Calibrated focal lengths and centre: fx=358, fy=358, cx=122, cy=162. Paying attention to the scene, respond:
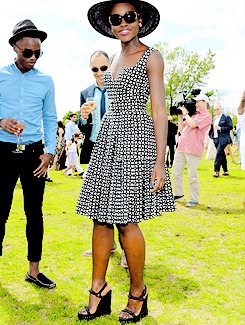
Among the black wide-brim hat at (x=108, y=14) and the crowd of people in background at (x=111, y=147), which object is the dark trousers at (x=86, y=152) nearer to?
the crowd of people in background at (x=111, y=147)

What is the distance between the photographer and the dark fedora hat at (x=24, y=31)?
316 cm

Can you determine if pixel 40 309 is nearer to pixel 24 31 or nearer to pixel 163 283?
pixel 163 283

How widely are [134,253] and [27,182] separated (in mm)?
1237

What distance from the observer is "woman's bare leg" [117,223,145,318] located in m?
2.79

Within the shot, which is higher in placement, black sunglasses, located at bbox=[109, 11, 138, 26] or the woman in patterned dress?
black sunglasses, located at bbox=[109, 11, 138, 26]

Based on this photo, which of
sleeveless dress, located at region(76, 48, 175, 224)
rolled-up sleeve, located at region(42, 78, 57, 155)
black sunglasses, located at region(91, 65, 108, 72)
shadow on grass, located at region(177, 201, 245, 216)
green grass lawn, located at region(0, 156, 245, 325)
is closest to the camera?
sleeveless dress, located at region(76, 48, 175, 224)

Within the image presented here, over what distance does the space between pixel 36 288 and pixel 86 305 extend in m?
0.65

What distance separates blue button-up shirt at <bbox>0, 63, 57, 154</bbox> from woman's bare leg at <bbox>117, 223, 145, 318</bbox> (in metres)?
1.20

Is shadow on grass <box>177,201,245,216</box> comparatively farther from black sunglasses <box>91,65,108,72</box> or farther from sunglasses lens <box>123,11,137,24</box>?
sunglasses lens <box>123,11,137,24</box>

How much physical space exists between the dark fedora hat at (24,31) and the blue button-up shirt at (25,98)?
251mm

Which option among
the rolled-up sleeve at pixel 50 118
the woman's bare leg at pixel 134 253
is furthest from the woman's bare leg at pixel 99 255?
the rolled-up sleeve at pixel 50 118

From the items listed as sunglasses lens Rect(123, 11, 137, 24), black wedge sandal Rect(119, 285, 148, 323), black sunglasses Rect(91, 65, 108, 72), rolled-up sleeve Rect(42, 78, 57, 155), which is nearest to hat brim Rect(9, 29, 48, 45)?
rolled-up sleeve Rect(42, 78, 57, 155)

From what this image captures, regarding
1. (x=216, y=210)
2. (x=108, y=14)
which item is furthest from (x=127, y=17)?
(x=216, y=210)

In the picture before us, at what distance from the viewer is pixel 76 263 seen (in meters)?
4.11
